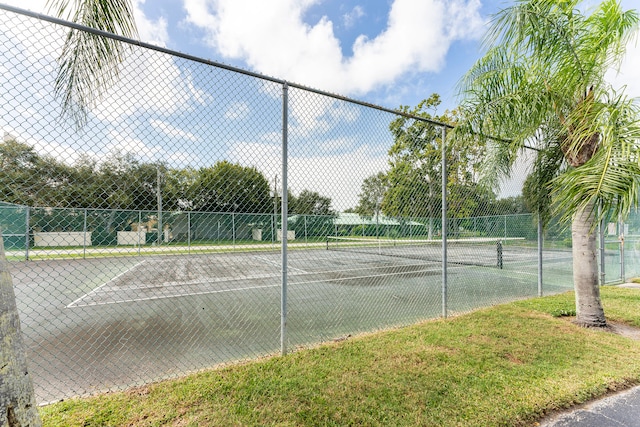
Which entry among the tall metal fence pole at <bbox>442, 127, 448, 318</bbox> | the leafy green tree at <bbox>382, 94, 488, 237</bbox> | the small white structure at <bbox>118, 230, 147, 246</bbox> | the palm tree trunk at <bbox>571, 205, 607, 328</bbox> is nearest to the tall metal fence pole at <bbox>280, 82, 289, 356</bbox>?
the leafy green tree at <bbox>382, 94, 488, 237</bbox>

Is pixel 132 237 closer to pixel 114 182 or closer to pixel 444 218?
pixel 114 182

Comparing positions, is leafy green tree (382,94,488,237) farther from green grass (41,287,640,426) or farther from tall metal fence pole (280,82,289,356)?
green grass (41,287,640,426)

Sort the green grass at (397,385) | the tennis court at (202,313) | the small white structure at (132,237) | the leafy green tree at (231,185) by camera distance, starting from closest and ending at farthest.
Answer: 1. the green grass at (397,385)
2. the tennis court at (202,313)
3. the leafy green tree at (231,185)
4. the small white structure at (132,237)

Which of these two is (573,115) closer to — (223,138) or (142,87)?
(223,138)

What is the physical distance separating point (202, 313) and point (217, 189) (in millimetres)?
2371

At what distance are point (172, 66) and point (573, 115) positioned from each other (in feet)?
15.0

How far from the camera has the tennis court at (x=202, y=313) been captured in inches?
128

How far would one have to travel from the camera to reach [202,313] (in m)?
5.26

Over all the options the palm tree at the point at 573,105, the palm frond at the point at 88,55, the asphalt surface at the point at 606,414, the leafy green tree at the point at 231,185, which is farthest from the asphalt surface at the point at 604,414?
the palm frond at the point at 88,55

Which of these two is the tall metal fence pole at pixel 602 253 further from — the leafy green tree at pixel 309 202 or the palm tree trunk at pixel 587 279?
the leafy green tree at pixel 309 202

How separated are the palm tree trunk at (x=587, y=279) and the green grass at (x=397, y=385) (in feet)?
1.20

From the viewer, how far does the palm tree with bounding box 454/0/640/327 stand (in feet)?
9.64

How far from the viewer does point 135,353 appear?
11.6 ft

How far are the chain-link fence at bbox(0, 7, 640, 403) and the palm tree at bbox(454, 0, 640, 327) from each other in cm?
94
